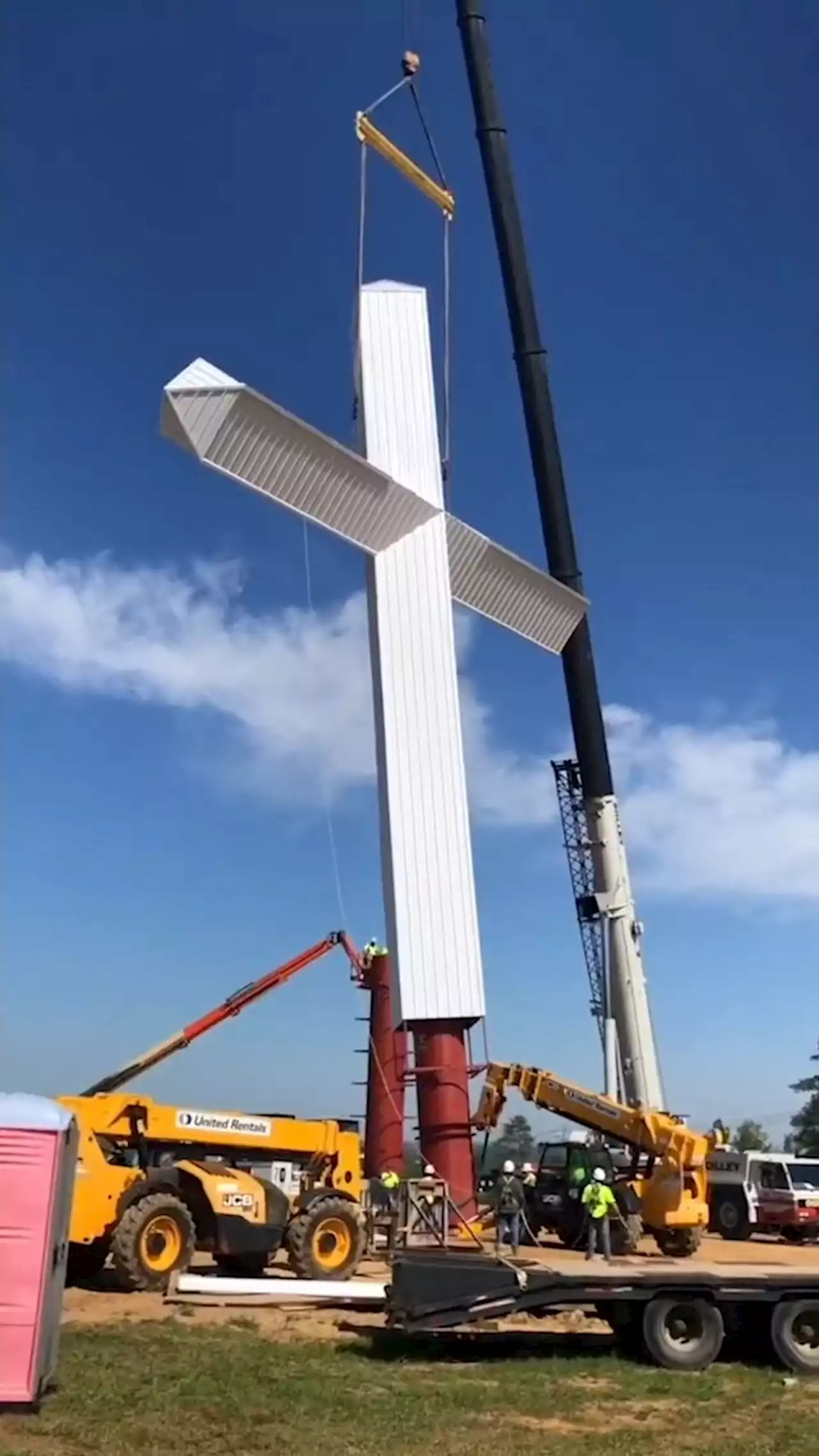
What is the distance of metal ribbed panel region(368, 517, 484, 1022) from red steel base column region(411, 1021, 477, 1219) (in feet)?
1.48

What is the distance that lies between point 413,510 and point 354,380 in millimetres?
3745

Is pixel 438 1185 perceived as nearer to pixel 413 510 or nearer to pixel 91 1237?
pixel 91 1237

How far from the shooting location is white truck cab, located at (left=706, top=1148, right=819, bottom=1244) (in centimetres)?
2858

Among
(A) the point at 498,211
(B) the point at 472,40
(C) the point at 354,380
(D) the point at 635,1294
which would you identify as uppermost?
(B) the point at 472,40

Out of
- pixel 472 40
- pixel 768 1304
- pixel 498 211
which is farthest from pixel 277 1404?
pixel 472 40

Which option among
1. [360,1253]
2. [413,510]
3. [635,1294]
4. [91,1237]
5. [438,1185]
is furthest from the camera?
[413,510]

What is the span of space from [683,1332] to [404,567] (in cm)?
1659

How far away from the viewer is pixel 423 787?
2433 cm

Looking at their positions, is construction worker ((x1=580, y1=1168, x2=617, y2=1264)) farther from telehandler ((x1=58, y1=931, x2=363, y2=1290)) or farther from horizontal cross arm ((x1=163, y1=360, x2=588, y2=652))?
horizontal cross arm ((x1=163, y1=360, x2=588, y2=652))

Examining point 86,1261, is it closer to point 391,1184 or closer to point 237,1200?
point 237,1200

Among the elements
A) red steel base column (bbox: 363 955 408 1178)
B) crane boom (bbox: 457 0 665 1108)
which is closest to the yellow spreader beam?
crane boom (bbox: 457 0 665 1108)

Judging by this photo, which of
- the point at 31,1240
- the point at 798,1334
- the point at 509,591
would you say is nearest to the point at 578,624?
the point at 509,591

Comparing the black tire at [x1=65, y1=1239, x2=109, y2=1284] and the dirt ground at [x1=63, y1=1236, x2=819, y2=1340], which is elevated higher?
the black tire at [x1=65, y1=1239, x2=109, y2=1284]

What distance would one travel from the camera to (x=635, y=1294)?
1166 cm
